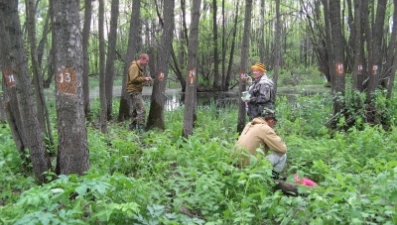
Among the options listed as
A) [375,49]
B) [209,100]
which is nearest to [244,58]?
[375,49]

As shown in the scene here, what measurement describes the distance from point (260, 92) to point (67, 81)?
151 inches

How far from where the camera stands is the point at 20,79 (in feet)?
15.2

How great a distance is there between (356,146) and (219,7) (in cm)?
2151

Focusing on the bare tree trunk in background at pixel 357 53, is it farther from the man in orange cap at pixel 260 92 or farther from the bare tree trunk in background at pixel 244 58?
the man in orange cap at pixel 260 92

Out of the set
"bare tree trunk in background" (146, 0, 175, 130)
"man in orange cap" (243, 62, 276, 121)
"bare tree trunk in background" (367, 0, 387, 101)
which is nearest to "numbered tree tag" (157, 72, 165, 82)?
"bare tree trunk in background" (146, 0, 175, 130)

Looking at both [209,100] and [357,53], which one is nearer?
[357,53]

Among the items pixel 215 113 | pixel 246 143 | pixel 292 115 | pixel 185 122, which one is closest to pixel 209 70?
pixel 215 113

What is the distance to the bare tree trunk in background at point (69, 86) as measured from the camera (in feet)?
12.7

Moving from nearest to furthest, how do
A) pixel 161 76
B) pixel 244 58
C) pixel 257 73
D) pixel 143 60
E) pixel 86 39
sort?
1. pixel 257 73
2. pixel 244 58
3. pixel 143 60
4. pixel 161 76
5. pixel 86 39

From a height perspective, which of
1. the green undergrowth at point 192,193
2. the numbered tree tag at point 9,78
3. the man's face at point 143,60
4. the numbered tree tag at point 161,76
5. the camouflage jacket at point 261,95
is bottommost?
the green undergrowth at point 192,193

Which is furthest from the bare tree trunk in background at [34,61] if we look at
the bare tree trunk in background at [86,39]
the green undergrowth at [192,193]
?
the bare tree trunk in background at [86,39]

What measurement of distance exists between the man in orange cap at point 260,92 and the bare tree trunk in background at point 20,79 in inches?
147

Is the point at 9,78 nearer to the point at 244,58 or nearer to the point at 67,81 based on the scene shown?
the point at 67,81

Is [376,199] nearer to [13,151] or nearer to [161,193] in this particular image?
[161,193]
